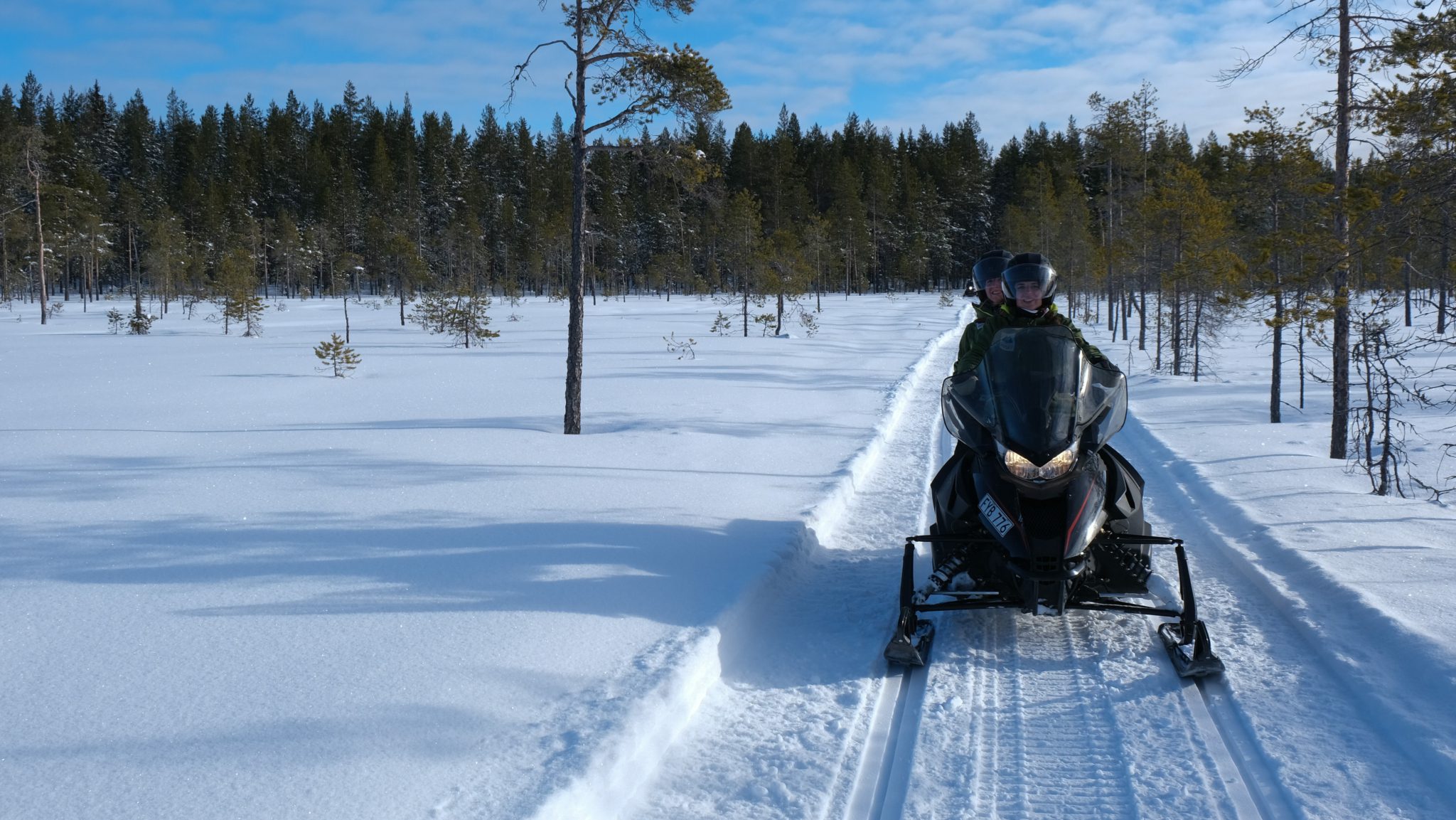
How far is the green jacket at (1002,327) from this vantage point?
16.8 feet

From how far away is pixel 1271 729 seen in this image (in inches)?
143

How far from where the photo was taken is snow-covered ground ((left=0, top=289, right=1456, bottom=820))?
3168 mm

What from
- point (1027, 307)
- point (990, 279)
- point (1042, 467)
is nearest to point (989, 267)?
point (990, 279)

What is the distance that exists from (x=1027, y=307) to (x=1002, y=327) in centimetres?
20

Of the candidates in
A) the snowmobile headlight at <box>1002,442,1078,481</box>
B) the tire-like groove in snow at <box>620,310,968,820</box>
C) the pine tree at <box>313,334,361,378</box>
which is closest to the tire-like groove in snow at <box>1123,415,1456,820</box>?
the snowmobile headlight at <box>1002,442,1078,481</box>

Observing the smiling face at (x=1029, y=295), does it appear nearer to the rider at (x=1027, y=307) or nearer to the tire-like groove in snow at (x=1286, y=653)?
the rider at (x=1027, y=307)

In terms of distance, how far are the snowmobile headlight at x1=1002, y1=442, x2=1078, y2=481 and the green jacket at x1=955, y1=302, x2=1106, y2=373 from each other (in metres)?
0.91

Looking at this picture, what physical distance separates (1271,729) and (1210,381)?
2406 cm

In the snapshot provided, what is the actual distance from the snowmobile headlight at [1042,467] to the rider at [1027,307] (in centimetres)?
89

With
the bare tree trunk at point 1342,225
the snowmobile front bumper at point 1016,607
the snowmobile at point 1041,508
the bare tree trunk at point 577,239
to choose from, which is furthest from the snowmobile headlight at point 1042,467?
the bare tree trunk at point 1342,225

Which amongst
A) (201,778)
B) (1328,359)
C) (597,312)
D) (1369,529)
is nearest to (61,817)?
(201,778)

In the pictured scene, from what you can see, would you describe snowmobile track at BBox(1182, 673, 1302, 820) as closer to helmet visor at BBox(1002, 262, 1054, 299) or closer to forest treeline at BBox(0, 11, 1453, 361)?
helmet visor at BBox(1002, 262, 1054, 299)

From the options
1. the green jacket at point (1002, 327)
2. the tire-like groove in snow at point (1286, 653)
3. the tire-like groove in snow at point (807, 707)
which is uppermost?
the green jacket at point (1002, 327)

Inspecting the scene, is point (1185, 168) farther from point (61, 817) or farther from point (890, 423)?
point (61, 817)
